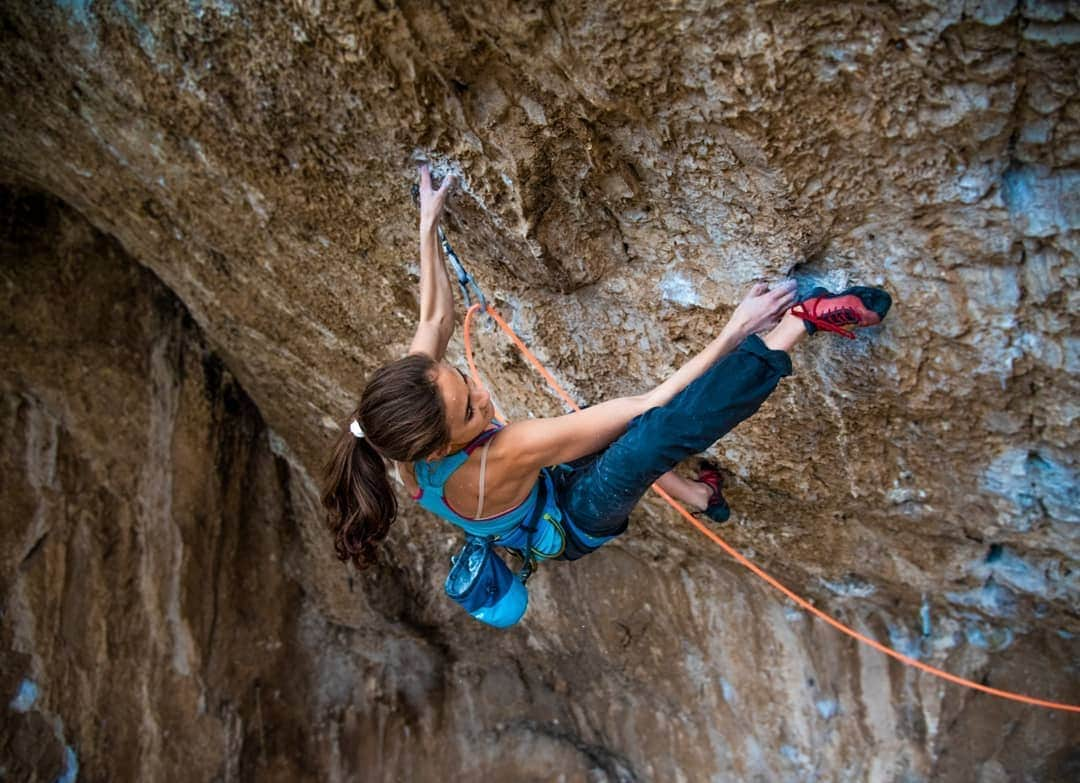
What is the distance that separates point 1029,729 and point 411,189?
2674mm

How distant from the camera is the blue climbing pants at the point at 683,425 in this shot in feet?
5.51

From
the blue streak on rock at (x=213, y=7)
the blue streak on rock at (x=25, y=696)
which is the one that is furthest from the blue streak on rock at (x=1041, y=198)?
the blue streak on rock at (x=25, y=696)

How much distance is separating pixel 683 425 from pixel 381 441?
67 centimetres

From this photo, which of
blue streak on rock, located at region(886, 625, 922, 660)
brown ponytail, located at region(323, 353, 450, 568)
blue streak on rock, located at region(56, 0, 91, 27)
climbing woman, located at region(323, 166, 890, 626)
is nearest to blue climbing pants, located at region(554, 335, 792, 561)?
climbing woman, located at region(323, 166, 890, 626)

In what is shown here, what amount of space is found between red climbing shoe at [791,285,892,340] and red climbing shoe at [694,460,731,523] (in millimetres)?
738

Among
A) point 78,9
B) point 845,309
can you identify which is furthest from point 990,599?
point 78,9

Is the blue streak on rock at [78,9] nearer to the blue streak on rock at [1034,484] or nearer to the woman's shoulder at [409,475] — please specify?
the woman's shoulder at [409,475]

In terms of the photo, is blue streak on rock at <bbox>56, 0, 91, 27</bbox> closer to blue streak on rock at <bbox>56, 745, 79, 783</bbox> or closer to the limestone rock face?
the limestone rock face

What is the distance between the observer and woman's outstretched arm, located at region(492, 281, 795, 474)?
1811 mm

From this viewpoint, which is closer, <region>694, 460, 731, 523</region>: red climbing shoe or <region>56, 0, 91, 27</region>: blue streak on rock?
<region>56, 0, 91, 27</region>: blue streak on rock

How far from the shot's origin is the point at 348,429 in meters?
1.93

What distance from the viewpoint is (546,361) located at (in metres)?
2.43

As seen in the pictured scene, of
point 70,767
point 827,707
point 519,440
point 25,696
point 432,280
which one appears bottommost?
point 70,767

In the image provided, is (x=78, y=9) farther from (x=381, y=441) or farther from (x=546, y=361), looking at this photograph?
(x=546, y=361)
